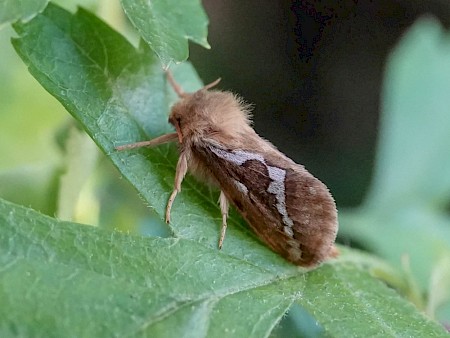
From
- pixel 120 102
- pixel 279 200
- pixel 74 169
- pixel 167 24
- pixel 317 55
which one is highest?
pixel 167 24

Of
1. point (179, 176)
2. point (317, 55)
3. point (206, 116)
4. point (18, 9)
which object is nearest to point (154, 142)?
point (179, 176)

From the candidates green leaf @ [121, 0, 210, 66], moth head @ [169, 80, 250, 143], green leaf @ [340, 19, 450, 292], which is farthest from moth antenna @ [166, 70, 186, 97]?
green leaf @ [340, 19, 450, 292]

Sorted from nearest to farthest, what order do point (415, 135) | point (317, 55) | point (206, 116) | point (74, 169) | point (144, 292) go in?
1. point (144, 292)
2. point (206, 116)
3. point (74, 169)
4. point (415, 135)
5. point (317, 55)

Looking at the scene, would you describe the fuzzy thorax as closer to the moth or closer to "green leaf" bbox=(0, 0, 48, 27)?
the moth

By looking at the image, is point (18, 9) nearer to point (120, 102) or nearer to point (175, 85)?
point (120, 102)

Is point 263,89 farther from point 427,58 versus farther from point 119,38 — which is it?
point 119,38

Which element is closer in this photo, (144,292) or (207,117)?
(144,292)

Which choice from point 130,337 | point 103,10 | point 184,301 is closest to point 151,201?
point 184,301
